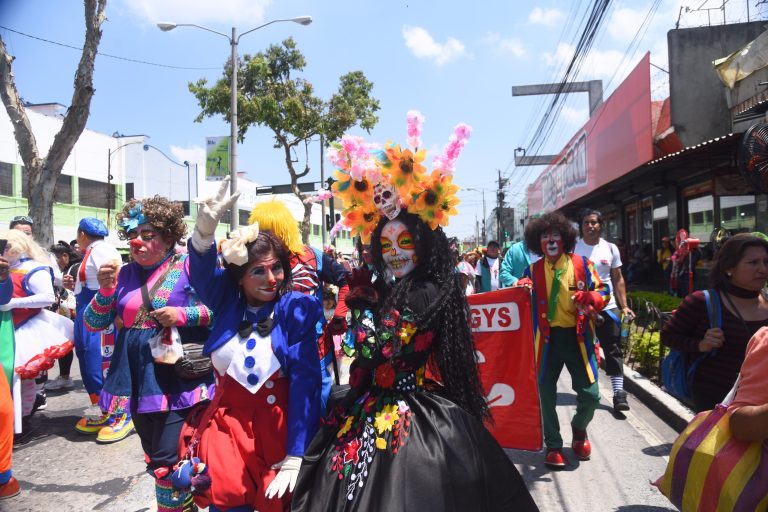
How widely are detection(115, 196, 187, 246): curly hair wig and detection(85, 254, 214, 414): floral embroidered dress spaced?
0.15 meters

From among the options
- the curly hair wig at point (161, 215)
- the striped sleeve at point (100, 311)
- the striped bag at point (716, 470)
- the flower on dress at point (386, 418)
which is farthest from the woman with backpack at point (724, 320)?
the striped sleeve at point (100, 311)

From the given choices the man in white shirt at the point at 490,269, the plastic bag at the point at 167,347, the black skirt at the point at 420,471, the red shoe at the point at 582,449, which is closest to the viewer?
the black skirt at the point at 420,471

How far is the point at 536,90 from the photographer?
27594mm

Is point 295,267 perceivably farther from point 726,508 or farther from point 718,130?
point 718,130

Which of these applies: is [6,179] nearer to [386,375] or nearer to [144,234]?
[144,234]

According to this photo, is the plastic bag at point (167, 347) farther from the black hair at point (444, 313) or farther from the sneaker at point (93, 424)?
the sneaker at point (93, 424)

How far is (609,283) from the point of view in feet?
17.7

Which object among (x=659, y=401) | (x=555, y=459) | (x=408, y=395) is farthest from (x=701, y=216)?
(x=408, y=395)

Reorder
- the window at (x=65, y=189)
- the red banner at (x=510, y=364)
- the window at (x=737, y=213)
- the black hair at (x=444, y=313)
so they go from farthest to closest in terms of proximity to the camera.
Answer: the window at (x=65, y=189), the window at (x=737, y=213), the red banner at (x=510, y=364), the black hair at (x=444, y=313)

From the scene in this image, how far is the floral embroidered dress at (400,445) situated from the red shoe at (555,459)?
2.02 m

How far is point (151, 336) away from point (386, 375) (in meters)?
1.59

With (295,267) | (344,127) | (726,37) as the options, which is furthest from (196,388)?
(344,127)

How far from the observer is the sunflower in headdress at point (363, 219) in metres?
2.66

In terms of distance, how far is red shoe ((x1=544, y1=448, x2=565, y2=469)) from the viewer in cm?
409
